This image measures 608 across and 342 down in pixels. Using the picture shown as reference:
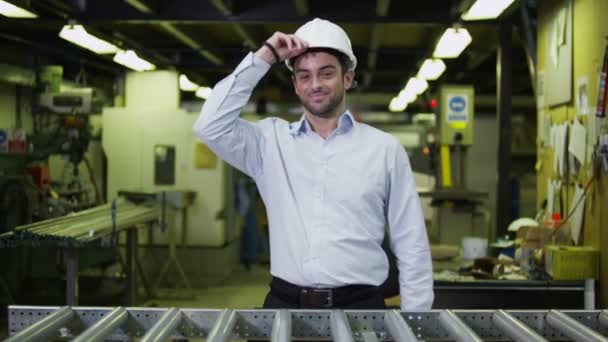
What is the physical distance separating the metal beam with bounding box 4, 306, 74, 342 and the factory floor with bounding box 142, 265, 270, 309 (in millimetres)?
4468

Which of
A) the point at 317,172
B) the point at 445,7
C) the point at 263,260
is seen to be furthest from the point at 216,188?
the point at 317,172

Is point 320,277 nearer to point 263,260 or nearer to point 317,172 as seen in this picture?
point 317,172

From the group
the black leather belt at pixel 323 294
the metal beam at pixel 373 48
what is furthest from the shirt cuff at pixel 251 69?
the metal beam at pixel 373 48

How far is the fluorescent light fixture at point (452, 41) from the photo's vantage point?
5.27 meters

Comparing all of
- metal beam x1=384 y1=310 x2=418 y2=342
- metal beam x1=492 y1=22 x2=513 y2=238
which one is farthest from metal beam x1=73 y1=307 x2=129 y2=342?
metal beam x1=492 y1=22 x2=513 y2=238

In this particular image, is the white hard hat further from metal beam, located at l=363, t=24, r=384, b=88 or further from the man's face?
metal beam, located at l=363, t=24, r=384, b=88

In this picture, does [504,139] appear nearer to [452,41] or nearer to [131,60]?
A: [452,41]

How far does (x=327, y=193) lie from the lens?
214cm

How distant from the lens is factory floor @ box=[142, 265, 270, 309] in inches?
264

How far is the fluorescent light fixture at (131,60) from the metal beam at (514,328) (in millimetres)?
5430

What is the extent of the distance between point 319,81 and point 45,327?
109 centimetres

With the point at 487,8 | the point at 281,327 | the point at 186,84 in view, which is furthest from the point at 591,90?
the point at 186,84

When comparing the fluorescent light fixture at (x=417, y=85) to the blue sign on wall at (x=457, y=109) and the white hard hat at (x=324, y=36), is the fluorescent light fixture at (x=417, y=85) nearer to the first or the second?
the blue sign on wall at (x=457, y=109)

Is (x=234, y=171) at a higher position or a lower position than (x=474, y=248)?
higher
